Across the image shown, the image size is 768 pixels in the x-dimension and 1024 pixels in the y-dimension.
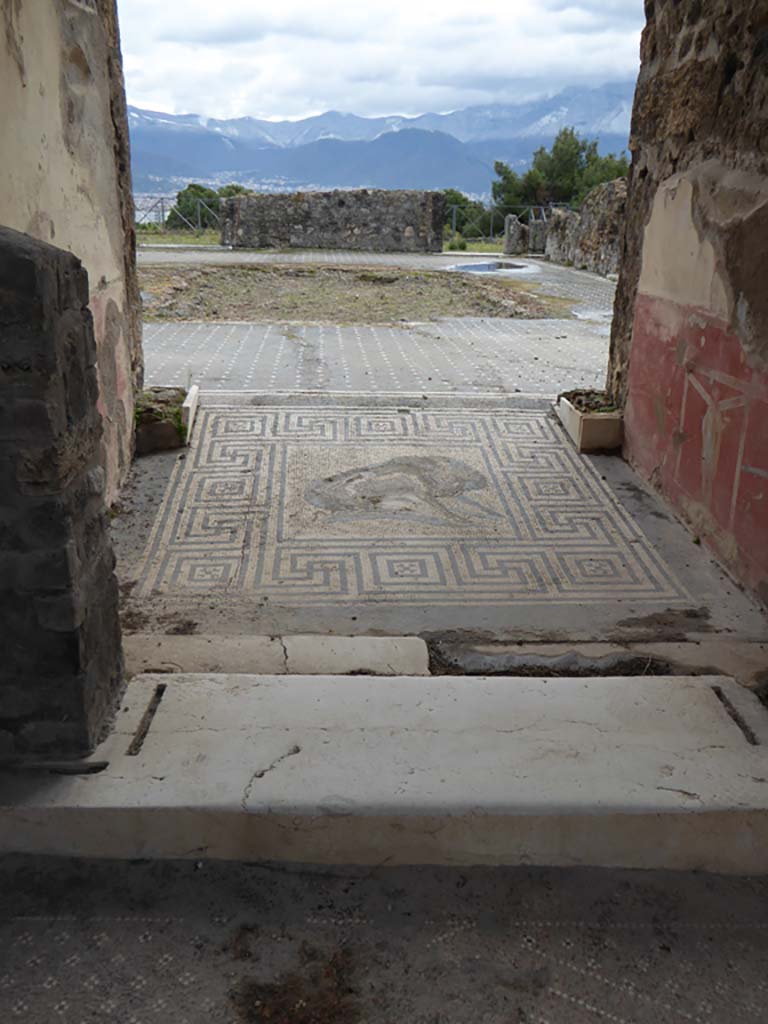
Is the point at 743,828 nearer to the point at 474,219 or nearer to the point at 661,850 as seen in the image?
the point at 661,850

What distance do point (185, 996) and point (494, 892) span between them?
53 cm

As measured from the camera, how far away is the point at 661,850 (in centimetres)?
155

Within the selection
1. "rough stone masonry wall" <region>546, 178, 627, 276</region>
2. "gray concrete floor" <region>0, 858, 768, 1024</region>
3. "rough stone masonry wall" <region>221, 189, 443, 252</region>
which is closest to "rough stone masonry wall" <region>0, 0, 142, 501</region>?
"gray concrete floor" <region>0, 858, 768, 1024</region>

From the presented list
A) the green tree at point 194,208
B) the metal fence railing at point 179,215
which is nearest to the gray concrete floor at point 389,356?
the metal fence railing at point 179,215

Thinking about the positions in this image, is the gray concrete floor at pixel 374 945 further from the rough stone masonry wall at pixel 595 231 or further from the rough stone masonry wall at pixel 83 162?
the rough stone masonry wall at pixel 595 231

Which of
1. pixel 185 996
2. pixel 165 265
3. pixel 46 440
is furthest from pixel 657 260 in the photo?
pixel 165 265

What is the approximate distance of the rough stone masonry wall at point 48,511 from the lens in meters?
1.35

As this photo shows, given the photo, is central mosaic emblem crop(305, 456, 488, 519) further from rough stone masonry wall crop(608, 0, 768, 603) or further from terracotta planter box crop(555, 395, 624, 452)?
rough stone masonry wall crop(608, 0, 768, 603)

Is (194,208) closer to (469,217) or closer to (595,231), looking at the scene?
(469,217)

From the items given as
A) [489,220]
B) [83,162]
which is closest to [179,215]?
[489,220]

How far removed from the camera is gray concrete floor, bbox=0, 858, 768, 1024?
1.28 metres

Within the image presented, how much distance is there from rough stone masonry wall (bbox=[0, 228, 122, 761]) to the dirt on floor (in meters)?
6.13

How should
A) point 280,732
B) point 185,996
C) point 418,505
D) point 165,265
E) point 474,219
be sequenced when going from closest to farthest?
point 185,996 → point 280,732 → point 418,505 → point 165,265 → point 474,219

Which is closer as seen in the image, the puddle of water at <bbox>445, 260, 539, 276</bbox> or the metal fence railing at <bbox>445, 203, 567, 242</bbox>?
the puddle of water at <bbox>445, 260, 539, 276</bbox>
